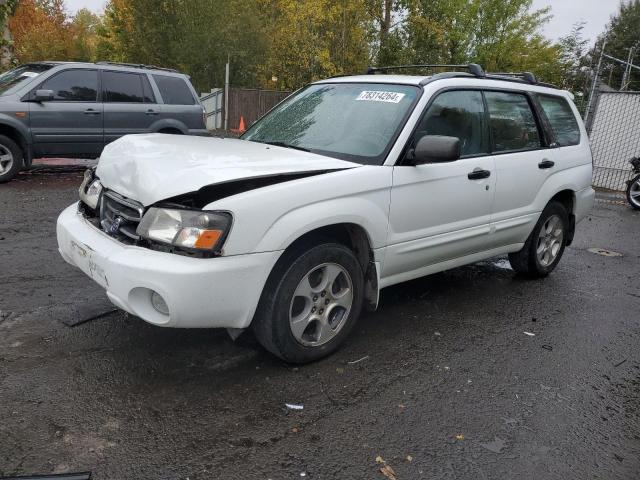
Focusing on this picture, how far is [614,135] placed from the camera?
1440 cm

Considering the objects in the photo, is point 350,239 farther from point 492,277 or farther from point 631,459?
point 492,277

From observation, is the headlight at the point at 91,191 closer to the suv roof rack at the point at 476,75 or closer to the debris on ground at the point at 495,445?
the suv roof rack at the point at 476,75

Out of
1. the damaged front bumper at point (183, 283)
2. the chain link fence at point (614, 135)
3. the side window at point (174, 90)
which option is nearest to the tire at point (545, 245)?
the damaged front bumper at point (183, 283)

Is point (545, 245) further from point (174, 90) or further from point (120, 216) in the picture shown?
point (174, 90)

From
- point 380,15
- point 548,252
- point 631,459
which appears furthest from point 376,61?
point 631,459

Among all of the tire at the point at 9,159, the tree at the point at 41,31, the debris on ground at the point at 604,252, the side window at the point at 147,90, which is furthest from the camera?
the tree at the point at 41,31

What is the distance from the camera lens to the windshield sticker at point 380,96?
4.09 m

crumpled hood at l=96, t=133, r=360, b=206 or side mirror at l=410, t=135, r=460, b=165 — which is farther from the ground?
side mirror at l=410, t=135, r=460, b=165

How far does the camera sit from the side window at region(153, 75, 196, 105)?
10.3m

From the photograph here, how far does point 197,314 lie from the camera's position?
9.71 feet

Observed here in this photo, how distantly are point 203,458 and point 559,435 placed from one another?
A: 1.83 metres

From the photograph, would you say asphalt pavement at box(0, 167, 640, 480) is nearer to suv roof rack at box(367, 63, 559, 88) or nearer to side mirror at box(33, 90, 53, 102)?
suv roof rack at box(367, 63, 559, 88)

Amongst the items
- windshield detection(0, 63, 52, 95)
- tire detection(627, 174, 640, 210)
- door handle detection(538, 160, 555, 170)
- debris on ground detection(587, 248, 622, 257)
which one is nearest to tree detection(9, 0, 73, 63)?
windshield detection(0, 63, 52, 95)

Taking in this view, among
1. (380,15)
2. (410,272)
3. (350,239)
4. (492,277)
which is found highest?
(380,15)
